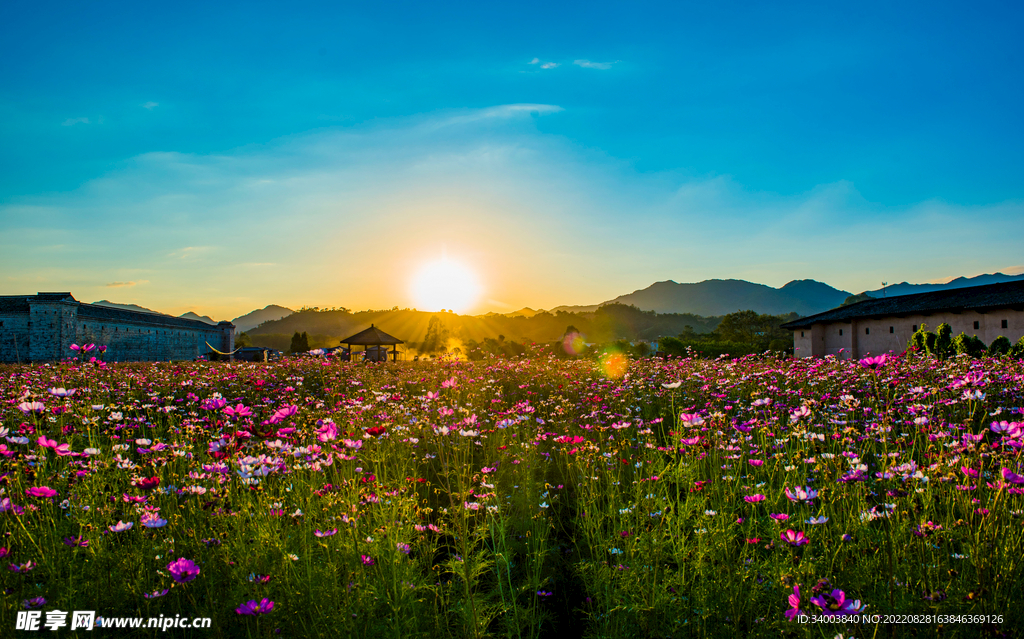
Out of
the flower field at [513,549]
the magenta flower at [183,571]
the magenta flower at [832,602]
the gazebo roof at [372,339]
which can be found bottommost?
the flower field at [513,549]

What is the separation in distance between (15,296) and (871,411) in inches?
1826

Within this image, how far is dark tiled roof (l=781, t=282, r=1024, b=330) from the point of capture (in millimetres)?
20047

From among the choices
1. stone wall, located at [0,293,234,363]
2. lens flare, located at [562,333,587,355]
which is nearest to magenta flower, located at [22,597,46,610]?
lens flare, located at [562,333,587,355]

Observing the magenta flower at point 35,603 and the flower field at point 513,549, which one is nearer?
the magenta flower at point 35,603

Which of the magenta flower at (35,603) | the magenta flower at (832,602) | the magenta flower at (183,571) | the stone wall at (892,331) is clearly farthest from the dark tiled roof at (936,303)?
the magenta flower at (35,603)

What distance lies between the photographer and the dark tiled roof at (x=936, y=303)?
789 inches

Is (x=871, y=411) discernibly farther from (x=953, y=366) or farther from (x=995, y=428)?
(x=953, y=366)

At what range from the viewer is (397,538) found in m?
2.38

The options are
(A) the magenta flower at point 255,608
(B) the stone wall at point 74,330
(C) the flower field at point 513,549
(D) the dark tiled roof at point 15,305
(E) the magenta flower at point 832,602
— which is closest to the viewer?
(E) the magenta flower at point 832,602

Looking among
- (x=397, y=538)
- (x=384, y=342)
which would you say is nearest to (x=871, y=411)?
(x=397, y=538)

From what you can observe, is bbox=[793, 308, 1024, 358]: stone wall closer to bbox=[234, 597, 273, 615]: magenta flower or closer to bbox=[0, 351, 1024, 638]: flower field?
bbox=[0, 351, 1024, 638]: flower field

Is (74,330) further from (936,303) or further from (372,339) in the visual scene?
(936,303)

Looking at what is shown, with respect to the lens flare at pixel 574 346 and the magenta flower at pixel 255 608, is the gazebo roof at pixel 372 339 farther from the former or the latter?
the magenta flower at pixel 255 608

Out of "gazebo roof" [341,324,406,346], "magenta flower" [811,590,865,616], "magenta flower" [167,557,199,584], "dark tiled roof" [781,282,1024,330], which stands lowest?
"magenta flower" [167,557,199,584]
